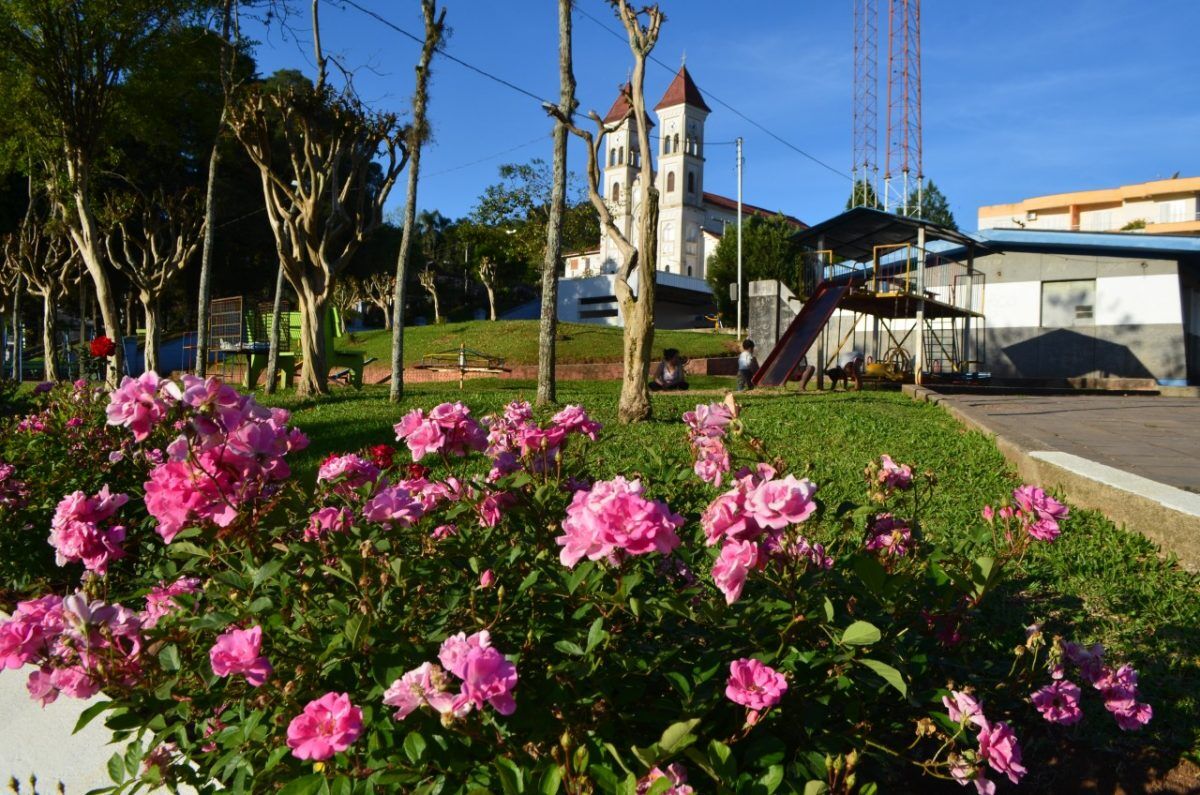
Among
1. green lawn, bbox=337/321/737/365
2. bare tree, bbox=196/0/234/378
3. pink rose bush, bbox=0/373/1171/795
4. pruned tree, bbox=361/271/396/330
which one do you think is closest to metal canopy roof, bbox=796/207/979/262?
green lawn, bbox=337/321/737/365

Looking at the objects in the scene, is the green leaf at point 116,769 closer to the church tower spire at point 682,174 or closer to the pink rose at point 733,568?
the pink rose at point 733,568

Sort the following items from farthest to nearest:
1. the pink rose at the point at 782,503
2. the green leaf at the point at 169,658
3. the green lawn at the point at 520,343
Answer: the green lawn at the point at 520,343 → the green leaf at the point at 169,658 → the pink rose at the point at 782,503

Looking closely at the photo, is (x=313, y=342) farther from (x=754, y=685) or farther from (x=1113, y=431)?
(x=754, y=685)

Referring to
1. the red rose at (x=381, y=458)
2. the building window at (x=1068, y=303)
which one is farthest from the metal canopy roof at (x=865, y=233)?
the red rose at (x=381, y=458)

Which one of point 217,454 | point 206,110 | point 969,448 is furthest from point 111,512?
point 206,110

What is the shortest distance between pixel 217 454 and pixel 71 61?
12.8 m

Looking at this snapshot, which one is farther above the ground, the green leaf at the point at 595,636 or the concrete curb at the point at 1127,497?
the green leaf at the point at 595,636

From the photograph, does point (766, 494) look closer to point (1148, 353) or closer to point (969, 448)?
point (969, 448)

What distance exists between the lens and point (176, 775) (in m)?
1.80

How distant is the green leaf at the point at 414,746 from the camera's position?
1.39 metres

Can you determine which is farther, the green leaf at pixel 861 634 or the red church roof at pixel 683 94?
the red church roof at pixel 683 94

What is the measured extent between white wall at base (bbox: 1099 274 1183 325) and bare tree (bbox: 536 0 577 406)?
1412cm

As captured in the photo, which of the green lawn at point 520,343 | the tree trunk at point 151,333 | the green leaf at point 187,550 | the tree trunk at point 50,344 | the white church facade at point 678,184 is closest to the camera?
the green leaf at point 187,550

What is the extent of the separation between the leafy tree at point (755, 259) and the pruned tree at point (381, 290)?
64.0 ft
